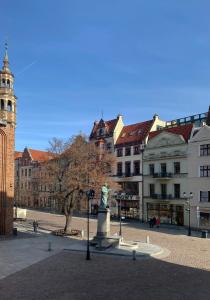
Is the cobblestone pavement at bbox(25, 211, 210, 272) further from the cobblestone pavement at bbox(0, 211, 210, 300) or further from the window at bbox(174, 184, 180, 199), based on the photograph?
the window at bbox(174, 184, 180, 199)

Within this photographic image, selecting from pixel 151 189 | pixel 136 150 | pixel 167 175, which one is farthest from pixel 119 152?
pixel 167 175

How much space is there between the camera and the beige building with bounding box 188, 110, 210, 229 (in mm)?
45269

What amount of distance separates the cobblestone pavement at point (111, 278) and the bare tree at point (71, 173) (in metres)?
10.4

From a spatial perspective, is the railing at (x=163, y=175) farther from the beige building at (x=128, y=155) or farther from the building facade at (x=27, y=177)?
the building facade at (x=27, y=177)

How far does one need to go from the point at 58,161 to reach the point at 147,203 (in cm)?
1970

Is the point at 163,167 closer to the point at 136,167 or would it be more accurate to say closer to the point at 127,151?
the point at 136,167

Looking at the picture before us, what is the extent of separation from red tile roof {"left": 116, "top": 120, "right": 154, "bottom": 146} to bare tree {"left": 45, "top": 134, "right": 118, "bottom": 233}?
1785 cm

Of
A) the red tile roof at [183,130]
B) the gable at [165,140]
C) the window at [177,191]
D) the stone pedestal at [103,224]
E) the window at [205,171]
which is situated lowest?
the stone pedestal at [103,224]

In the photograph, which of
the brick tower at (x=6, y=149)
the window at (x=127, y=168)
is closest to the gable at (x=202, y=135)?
the window at (x=127, y=168)

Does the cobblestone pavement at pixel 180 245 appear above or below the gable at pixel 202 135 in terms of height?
below

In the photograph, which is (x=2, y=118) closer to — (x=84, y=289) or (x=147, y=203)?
(x=84, y=289)

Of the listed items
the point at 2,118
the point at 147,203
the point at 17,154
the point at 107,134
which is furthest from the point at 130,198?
the point at 17,154

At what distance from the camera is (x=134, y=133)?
59.7 meters

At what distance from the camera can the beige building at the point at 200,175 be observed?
149 ft
